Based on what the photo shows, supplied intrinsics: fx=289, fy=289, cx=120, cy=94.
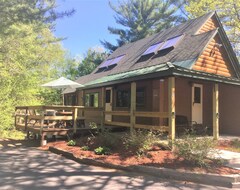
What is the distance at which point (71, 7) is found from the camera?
16375 mm

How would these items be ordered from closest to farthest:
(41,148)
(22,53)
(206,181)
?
(206,181) < (41,148) < (22,53)

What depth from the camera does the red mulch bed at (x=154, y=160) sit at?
22.7ft

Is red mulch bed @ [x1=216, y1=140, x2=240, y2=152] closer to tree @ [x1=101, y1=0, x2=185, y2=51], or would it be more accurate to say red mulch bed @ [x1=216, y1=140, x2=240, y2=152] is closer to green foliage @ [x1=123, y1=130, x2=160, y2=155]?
green foliage @ [x1=123, y1=130, x2=160, y2=155]

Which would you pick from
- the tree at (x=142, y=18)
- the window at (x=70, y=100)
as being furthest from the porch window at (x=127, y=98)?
the tree at (x=142, y=18)

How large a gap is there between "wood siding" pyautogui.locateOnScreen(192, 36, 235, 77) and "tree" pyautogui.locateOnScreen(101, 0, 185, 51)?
2209cm

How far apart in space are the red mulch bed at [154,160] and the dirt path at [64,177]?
57 cm

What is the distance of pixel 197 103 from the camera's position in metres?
14.0

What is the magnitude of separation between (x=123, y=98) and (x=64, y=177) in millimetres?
9478

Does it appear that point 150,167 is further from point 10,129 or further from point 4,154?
point 10,129

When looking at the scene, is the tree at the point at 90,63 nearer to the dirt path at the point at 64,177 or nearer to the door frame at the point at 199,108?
the door frame at the point at 199,108

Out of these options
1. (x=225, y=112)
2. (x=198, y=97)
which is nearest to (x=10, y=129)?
(x=198, y=97)

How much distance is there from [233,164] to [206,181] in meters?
1.69

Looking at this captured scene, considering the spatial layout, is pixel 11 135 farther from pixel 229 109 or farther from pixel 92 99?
pixel 229 109

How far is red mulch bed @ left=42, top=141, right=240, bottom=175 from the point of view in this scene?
6.93m
